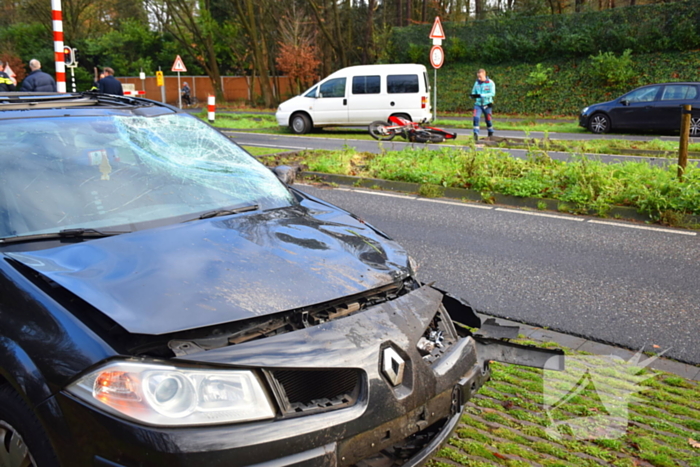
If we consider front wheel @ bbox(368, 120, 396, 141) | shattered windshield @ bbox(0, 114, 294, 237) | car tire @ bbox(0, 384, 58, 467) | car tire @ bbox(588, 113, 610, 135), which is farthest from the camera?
car tire @ bbox(588, 113, 610, 135)

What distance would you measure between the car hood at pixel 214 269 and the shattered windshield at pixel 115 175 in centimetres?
28

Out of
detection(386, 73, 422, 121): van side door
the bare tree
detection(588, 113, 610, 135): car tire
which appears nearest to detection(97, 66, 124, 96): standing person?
detection(386, 73, 422, 121): van side door

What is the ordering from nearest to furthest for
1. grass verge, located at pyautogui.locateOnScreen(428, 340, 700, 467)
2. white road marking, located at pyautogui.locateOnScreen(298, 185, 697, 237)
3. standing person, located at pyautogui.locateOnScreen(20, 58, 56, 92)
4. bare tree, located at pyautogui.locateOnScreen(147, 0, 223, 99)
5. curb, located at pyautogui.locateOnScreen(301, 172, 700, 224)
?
grass verge, located at pyautogui.locateOnScreen(428, 340, 700, 467) < white road marking, located at pyautogui.locateOnScreen(298, 185, 697, 237) < curb, located at pyautogui.locateOnScreen(301, 172, 700, 224) < standing person, located at pyautogui.locateOnScreen(20, 58, 56, 92) < bare tree, located at pyautogui.locateOnScreen(147, 0, 223, 99)

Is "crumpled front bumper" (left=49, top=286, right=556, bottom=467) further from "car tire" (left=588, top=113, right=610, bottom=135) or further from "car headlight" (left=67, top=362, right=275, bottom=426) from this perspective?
"car tire" (left=588, top=113, right=610, bottom=135)

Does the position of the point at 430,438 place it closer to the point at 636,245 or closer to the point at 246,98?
the point at 636,245

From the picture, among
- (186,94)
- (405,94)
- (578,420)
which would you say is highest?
(186,94)

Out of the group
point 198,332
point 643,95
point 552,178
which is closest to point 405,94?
point 643,95

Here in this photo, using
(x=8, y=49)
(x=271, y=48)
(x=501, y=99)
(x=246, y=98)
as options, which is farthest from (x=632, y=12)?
(x=8, y=49)

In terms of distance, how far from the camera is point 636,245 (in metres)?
7.32

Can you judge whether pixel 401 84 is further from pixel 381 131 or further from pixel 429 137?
pixel 429 137

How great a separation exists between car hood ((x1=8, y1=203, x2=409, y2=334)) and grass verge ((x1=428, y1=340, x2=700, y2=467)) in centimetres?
108

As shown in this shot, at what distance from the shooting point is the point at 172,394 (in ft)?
6.95

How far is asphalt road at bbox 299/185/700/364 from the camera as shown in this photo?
502 cm

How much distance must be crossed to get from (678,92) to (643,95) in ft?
3.17
